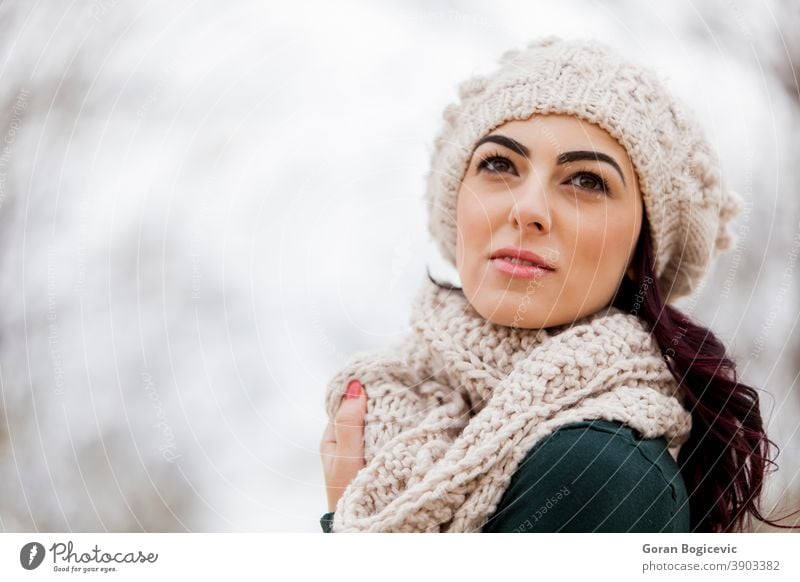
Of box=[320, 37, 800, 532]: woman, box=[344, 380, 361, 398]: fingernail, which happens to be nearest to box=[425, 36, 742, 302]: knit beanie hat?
box=[320, 37, 800, 532]: woman

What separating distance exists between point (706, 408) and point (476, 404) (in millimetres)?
191

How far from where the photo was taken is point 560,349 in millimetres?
637

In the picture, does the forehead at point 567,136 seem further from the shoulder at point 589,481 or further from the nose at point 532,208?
the shoulder at point 589,481

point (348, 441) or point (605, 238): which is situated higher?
point (605, 238)

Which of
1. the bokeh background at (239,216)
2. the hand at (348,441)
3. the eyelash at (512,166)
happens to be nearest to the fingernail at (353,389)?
the hand at (348,441)

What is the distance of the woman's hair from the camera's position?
2.22 feet

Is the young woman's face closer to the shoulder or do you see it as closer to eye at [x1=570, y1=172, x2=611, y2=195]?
eye at [x1=570, y1=172, x2=611, y2=195]

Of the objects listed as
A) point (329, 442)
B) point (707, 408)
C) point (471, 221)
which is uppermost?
point (471, 221)

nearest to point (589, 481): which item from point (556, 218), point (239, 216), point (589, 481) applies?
point (589, 481)

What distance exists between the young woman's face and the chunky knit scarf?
26mm

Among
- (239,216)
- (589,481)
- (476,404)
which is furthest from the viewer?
(239,216)

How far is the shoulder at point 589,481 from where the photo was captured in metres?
0.58

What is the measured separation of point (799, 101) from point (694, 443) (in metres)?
0.42

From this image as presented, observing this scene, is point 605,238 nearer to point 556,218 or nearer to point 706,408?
point 556,218
